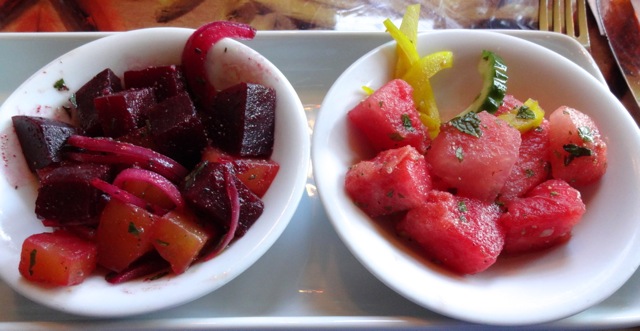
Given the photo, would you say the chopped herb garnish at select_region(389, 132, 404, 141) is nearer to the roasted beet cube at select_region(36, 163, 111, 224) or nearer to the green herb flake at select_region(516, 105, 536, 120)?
the green herb flake at select_region(516, 105, 536, 120)

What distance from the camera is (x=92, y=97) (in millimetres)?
1698

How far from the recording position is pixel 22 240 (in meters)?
1.49

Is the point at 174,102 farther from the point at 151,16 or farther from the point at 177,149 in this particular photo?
the point at 151,16

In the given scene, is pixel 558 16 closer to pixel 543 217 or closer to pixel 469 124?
pixel 469 124

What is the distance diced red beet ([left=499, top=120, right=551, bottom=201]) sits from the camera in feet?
5.54

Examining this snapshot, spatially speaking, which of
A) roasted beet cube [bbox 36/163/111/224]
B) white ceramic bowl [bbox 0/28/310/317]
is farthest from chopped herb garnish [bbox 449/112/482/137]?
roasted beet cube [bbox 36/163/111/224]

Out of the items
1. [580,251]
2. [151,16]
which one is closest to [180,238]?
[580,251]

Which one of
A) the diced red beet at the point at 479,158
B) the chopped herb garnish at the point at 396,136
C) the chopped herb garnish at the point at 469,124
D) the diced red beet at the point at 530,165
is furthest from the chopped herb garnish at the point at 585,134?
the chopped herb garnish at the point at 396,136

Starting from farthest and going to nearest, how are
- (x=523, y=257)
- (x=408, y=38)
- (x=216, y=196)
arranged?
(x=408, y=38)
(x=523, y=257)
(x=216, y=196)

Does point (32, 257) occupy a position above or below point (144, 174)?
below

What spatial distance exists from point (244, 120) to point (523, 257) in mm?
1016

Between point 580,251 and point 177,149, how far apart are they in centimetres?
133

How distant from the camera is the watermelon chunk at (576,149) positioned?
166cm

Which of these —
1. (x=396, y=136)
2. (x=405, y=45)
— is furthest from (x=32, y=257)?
(x=405, y=45)
